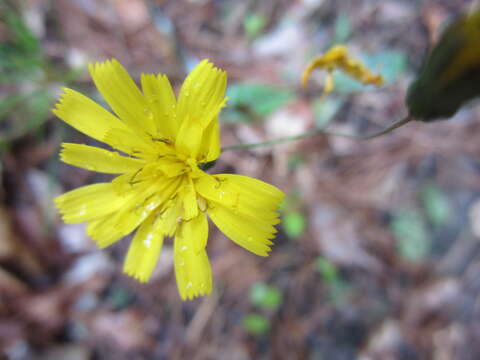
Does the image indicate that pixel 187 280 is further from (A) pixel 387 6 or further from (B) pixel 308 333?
(A) pixel 387 6

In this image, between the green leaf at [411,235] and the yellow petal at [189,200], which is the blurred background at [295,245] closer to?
the green leaf at [411,235]

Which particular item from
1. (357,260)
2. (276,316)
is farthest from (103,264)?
(357,260)

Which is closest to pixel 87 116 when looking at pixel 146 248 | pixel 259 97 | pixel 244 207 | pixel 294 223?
pixel 146 248

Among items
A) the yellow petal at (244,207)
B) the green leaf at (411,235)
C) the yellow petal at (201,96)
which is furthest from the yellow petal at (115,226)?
the green leaf at (411,235)

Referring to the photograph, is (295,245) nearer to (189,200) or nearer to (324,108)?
(324,108)

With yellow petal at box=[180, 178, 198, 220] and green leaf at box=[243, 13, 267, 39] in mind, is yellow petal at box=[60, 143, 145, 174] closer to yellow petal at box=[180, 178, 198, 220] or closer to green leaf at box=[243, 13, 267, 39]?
yellow petal at box=[180, 178, 198, 220]

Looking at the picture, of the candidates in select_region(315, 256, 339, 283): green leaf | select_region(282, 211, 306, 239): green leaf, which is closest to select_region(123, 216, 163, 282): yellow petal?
select_region(282, 211, 306, 239): green leaf
